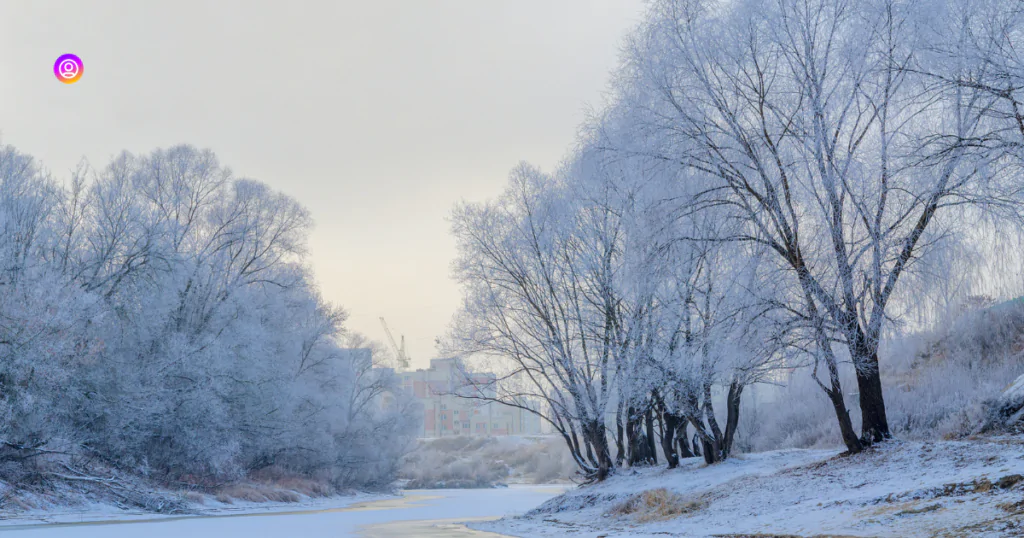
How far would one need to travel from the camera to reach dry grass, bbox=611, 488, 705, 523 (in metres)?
14.8

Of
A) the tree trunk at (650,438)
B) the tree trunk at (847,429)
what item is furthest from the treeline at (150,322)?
the tree trunk at (847,429)

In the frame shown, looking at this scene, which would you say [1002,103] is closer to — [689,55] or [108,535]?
[689,55]

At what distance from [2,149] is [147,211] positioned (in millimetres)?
5449

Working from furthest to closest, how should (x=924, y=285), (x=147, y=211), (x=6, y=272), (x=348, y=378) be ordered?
1. (x=348, y=378)
2. (x=147, y=211)
3. (x=6, y=272)
4. (x=924, y=285)

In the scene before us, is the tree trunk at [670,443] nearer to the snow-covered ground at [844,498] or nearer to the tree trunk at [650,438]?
the tree trunk at [650,438]

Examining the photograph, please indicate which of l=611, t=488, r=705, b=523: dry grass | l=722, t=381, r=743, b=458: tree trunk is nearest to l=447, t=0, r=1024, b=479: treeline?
l=722, t=381, r=743, b=458: tree trunk

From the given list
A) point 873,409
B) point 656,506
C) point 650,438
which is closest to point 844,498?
point 873,409

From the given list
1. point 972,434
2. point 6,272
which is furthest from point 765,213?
point 6,272

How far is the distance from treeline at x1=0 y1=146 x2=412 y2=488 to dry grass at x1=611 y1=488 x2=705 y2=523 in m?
17.3

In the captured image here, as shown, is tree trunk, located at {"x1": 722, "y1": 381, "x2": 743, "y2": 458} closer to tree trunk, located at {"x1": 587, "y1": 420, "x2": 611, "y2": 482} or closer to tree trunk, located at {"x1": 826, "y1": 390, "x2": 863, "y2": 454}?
tree trunk, located at {"x1": 587, "y1": 420, "x2": 611, "y2": 482}

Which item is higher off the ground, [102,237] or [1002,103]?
[102,237]

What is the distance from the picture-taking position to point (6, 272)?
2611 cm

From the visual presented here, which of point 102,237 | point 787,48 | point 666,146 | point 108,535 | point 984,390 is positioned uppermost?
point 102,237

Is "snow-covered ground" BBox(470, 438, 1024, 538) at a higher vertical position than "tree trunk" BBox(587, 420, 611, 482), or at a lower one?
lower
